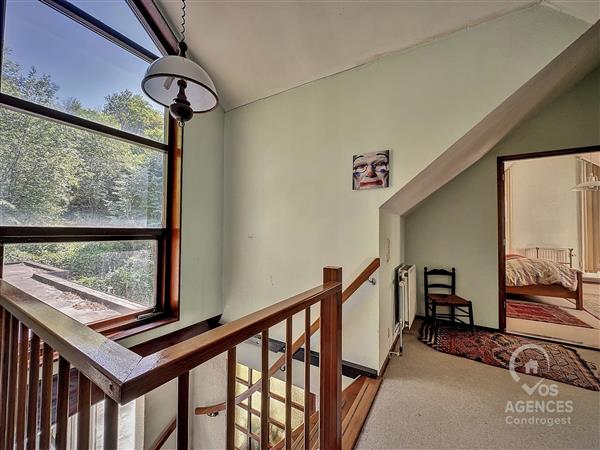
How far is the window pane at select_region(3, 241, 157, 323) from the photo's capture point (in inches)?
69.4

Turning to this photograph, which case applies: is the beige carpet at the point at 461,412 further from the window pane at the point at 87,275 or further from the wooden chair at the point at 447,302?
the window pane at the point at 87,275

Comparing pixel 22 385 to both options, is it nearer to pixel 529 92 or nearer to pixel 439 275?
pixel 529 92

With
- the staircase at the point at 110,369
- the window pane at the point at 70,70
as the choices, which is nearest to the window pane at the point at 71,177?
the window pane at the point at 70,70

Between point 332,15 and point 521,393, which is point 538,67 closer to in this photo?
point 332,15

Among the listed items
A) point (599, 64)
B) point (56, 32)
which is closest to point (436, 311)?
point (599, 64)

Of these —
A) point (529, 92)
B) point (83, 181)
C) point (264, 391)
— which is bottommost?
point (264, 391)

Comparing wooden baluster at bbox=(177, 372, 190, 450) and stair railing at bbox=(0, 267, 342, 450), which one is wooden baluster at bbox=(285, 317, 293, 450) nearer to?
stair railing at bbox=(0, 267, 342, 450)

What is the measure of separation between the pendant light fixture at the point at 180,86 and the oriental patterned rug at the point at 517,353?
298cm

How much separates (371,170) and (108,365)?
199 cm

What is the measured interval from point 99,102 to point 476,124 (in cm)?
297

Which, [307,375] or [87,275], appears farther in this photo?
[87,275]

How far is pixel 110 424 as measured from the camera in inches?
17.7

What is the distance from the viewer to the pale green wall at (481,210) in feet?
8.38

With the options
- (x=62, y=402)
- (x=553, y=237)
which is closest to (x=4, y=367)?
(x=62, y=402)
